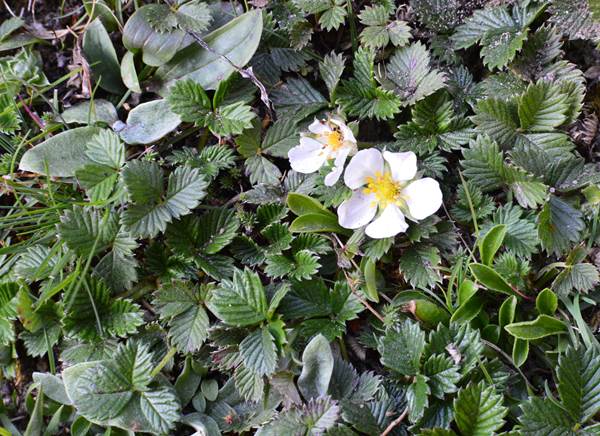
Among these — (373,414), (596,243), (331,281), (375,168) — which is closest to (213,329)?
(331,281)

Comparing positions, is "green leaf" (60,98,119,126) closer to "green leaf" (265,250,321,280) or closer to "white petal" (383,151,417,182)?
"green leaf" (265,250,321,280)

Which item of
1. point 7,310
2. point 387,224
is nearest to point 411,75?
point 387,224

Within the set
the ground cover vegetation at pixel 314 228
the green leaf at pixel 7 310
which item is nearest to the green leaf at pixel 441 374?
the ground cover vegetation at pixel 314 228

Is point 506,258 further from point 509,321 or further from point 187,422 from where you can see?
point 187,422

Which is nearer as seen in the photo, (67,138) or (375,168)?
(375,168)

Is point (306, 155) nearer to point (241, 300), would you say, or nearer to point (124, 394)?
point (241, 300)

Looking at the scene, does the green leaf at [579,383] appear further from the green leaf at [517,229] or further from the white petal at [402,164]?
the white petal at [402,164]
